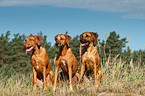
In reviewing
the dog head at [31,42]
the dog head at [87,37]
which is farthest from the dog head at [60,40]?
the dog head at [31,42]

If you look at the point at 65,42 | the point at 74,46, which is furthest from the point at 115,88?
the point at 74,46

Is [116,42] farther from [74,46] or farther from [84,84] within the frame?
[84,84]

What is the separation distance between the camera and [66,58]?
17.0ft

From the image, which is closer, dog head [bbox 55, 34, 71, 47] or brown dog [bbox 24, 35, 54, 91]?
dog head [bbox 55, 34, 71, 47]

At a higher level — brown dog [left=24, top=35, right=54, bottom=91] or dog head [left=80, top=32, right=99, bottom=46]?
dog head [left=80, top=32, right=99, bottom=46]

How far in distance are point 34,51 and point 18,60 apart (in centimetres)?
1458

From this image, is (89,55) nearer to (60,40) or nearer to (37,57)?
(60,40)

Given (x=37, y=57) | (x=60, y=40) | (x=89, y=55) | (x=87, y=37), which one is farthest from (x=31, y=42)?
(x=89, y=55)

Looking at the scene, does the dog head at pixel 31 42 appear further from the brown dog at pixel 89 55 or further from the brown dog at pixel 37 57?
the brown dog at pixel 89 55

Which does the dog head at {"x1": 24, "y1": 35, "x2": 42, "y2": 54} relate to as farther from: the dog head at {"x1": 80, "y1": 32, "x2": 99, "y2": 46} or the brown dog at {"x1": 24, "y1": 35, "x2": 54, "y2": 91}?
the dog head at {"x1": 80, "y1": 32, "x2": 99, "y2": 46}

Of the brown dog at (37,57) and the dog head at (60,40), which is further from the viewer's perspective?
the brown dog at (37,57)

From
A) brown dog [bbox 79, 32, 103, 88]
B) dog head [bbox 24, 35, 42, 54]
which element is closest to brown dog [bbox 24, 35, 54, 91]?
dog head [bbox 24, 35, 42, 54]

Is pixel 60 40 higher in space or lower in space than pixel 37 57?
higher

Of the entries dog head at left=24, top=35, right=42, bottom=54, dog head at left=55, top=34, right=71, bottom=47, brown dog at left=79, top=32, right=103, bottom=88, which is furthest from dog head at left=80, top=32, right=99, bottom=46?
dog head at left=24, top=35, right=42, bottom=54
